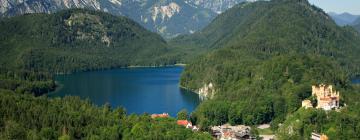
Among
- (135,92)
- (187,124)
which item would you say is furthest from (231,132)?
(135,92)

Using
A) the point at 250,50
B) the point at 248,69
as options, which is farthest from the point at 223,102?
the point at 250,50

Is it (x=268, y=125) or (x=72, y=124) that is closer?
(x=72, y=124)

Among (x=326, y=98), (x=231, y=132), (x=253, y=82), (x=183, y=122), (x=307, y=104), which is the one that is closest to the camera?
(x=231, y=132)

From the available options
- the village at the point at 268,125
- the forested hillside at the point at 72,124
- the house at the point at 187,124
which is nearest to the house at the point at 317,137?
the village at the point at 268,125

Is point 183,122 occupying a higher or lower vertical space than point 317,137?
higher

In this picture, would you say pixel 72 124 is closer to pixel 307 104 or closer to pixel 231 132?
pixel 231 132

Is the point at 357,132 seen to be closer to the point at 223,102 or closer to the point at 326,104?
the point at 326,104

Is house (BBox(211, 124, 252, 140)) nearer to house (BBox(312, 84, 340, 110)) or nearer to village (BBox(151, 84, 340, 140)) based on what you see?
village (BBox(151, 84, 340, 140))
